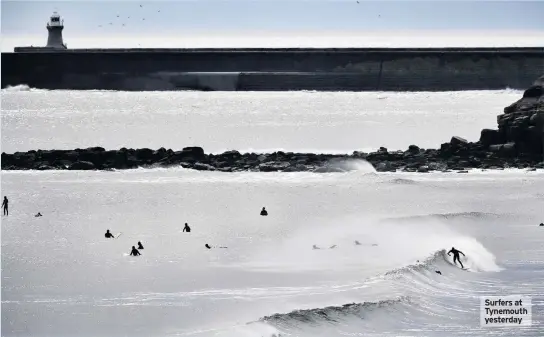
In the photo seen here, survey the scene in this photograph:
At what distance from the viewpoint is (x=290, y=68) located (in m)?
73.9

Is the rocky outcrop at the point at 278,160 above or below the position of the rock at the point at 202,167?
above

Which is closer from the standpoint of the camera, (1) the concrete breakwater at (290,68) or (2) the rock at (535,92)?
(2) the rock at (535,92)

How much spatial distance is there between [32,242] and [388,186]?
384 inches

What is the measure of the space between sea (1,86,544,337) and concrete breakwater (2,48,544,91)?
1631 inches

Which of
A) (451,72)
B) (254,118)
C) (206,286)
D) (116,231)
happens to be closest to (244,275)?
(206,286)

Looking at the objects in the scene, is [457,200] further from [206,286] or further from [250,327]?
[250,327]

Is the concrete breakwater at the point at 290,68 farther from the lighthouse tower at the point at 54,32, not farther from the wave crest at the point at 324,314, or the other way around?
the wave crest at the point at 324,314

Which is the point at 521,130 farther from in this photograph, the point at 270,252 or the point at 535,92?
the point at 270,252

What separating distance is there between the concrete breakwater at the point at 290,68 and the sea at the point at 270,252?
41.4 metres

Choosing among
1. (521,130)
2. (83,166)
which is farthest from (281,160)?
(521,130)

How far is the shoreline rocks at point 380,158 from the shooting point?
99.8 ft

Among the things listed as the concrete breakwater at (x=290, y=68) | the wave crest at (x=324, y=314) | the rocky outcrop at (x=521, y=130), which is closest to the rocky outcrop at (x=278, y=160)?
the rocky outcrop at (x=521, y=130)

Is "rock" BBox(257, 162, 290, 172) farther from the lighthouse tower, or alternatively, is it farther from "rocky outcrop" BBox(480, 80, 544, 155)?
the lighthouse tower

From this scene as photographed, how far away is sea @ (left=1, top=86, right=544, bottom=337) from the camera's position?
13305 mm
